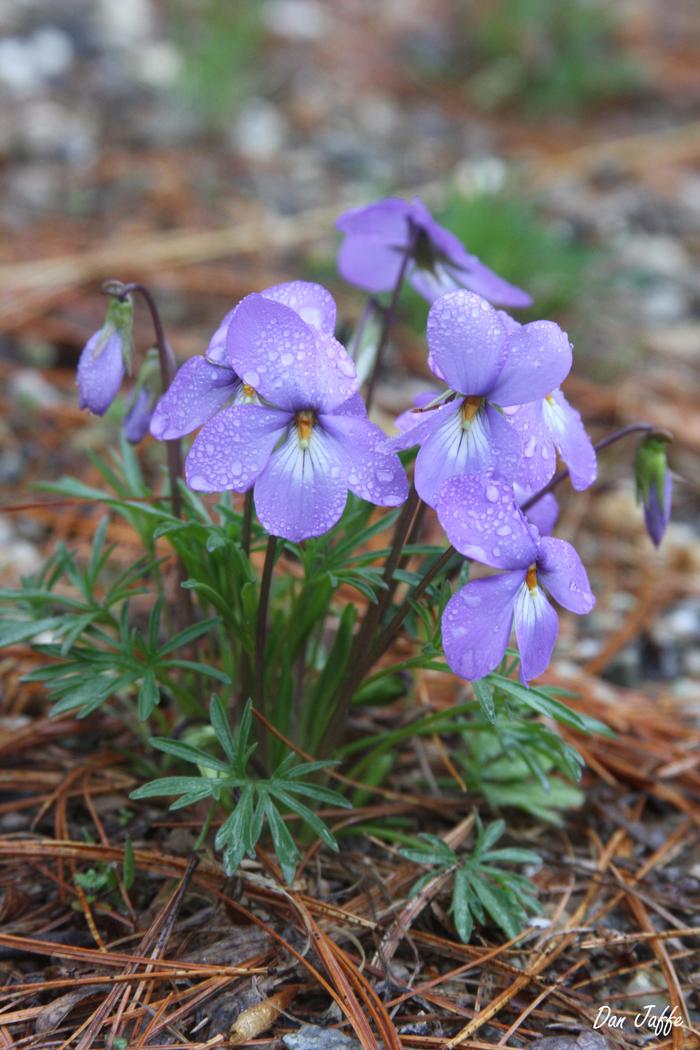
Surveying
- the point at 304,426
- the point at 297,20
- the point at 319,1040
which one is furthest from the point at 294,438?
the point at 297,20

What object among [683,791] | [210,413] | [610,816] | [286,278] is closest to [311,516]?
[210,413]

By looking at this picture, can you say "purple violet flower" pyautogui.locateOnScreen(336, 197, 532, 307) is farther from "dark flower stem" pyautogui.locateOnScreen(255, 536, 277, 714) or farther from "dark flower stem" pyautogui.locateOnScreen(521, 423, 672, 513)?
"dark flower stem" pyautogui.locateOnScreen(255, 536, 277, 714)

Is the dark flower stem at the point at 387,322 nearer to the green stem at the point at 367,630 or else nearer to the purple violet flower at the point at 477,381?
the green stem at the point at 367,630

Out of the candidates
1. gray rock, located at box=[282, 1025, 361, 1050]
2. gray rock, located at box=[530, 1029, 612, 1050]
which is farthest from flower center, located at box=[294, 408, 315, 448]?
gray rock, located at box=[530, 1029, 612, 1050]

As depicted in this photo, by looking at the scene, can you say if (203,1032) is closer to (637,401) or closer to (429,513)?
(429,513)

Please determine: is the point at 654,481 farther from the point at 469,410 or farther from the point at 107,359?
the point at 107,359
